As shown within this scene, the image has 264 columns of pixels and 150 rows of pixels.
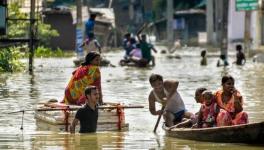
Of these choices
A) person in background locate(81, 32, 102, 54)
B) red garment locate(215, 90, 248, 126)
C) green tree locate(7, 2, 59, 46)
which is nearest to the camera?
red garment locate(215, 90, 248, 126)

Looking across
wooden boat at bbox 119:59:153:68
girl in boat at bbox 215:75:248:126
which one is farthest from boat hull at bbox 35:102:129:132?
wooden boat at bbox 119:59:153:68

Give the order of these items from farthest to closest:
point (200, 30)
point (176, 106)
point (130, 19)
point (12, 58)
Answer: point (130, 19) < point (200, 30) < point (12, 58) < point (176, 106)

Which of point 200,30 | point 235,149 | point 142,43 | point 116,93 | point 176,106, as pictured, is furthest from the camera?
point 200,30

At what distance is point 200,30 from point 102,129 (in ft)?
201

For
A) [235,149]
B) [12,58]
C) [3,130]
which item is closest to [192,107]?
[3,130]

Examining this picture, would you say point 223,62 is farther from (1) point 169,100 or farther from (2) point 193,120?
(2) point 193,120

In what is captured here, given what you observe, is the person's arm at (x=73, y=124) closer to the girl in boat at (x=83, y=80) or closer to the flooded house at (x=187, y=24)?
the girl in boat at (x=83, y=80)

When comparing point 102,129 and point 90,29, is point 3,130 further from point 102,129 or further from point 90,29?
point 90,29

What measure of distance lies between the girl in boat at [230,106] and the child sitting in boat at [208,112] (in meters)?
0.10

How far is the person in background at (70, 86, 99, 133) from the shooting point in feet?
38.1

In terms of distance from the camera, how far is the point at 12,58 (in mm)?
24891

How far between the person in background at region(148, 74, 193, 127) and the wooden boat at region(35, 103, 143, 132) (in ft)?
1.73

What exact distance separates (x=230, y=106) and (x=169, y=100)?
1.16 m

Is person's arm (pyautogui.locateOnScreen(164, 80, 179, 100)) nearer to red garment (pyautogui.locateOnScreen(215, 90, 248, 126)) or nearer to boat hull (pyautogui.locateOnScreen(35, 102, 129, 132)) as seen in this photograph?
boat hull (pyautogui.locateOnScreen(35, 102, 129, 132))
